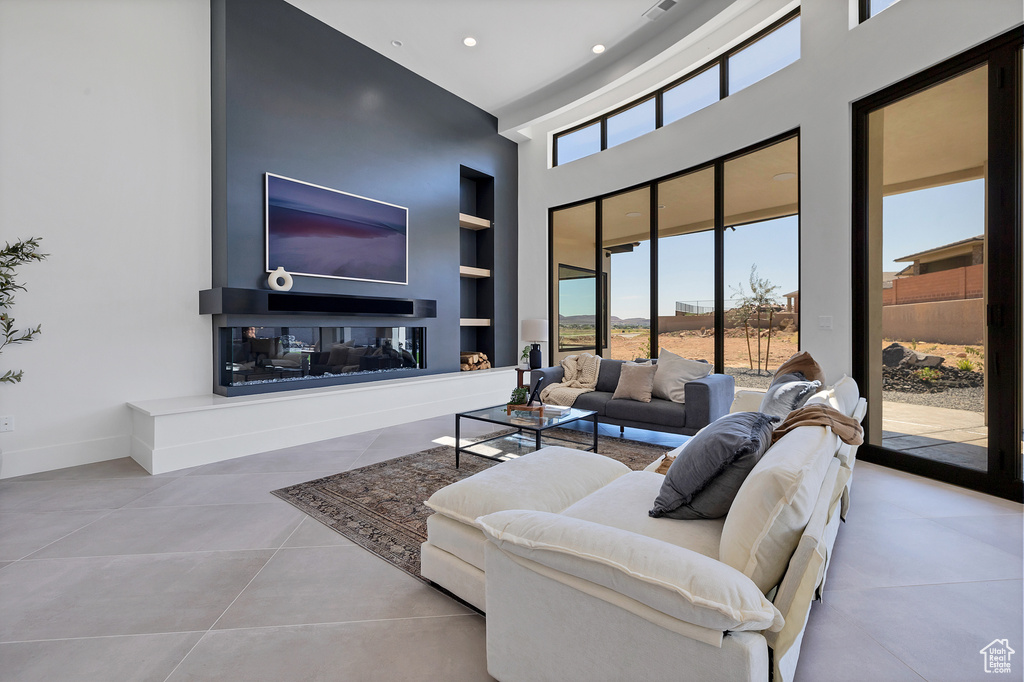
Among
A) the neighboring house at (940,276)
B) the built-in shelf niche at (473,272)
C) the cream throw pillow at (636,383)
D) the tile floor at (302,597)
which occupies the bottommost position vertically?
the tile floor at (302,597)

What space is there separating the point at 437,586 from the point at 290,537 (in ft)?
3.04

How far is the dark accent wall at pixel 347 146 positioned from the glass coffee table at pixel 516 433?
2.14 metres

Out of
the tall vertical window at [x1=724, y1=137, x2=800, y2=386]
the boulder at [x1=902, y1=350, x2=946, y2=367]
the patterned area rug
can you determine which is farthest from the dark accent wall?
the boulder at [x1=902, y1=350, x2=946, y2=367]

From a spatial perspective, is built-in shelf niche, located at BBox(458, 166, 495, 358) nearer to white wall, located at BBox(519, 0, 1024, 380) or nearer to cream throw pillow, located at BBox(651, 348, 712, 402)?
white wall, located at BBox(519, 0, 1024, 380)

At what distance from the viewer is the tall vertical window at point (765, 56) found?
4281 mm

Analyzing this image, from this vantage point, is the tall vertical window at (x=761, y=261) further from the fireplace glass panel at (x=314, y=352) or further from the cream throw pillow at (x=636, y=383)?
the fireplace glass panel at (x=314, y=352)

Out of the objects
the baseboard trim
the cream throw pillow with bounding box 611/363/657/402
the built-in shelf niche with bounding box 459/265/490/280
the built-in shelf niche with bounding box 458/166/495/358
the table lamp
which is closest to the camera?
the baseboard trim

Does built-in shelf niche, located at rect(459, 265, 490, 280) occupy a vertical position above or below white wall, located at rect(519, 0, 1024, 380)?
below

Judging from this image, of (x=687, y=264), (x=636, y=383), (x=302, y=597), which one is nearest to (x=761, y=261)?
(x=687, y=264)

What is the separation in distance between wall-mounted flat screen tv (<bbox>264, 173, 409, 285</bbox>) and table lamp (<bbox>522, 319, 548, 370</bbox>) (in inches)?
71.7

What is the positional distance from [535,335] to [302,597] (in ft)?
15.6

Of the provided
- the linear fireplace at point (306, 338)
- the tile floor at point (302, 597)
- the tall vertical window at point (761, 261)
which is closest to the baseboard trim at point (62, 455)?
the tile floor at point (302, 597)

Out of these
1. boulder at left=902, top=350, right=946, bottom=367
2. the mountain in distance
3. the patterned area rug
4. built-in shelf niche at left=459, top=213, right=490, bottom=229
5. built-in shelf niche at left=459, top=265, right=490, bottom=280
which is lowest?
the patterned area rug

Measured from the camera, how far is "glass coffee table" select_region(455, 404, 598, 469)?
328cm
